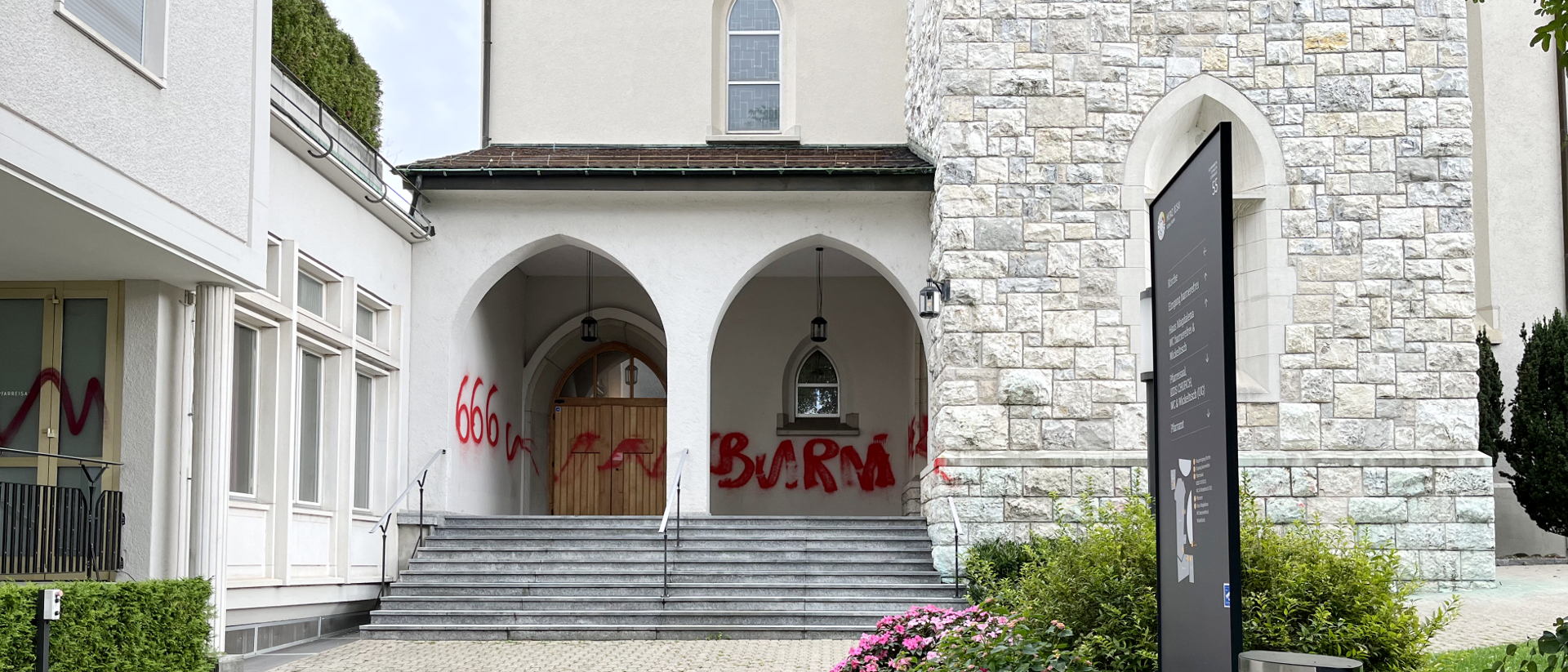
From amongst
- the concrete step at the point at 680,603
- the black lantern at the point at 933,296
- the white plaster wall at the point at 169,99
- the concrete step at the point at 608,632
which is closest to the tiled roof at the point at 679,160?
the black lantern at the point at 933,296

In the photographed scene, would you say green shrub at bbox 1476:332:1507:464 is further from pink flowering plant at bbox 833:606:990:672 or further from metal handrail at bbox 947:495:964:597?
pink flowering plant at bbox 833:606:990:672

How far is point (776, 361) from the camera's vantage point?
64.2 ft

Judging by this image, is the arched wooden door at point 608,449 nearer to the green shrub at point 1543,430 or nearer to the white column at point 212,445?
the white column at point 212,445

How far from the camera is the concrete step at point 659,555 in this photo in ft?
45.5

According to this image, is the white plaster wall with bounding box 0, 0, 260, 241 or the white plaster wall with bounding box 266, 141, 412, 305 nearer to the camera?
the white plaster wall with bounding box 0, 0, 260, 241

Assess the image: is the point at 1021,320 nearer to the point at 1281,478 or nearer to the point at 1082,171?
the point at 1082,171

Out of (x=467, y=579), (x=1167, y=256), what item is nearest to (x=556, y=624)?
(x=467, y=579)

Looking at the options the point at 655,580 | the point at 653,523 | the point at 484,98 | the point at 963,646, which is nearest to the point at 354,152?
the point at 484,98

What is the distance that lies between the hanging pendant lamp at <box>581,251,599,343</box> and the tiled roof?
7.33ft

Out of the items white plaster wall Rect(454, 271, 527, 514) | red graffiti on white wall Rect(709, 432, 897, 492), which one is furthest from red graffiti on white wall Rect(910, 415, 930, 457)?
white plaster wall Rect(454, 271, 527, 514)

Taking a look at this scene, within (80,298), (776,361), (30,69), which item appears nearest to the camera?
Answer: (30,69)

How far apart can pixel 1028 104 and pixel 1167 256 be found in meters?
9.67

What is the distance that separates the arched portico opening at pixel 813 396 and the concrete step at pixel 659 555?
16.0 ft

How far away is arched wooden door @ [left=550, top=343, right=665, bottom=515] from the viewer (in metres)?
19.5
